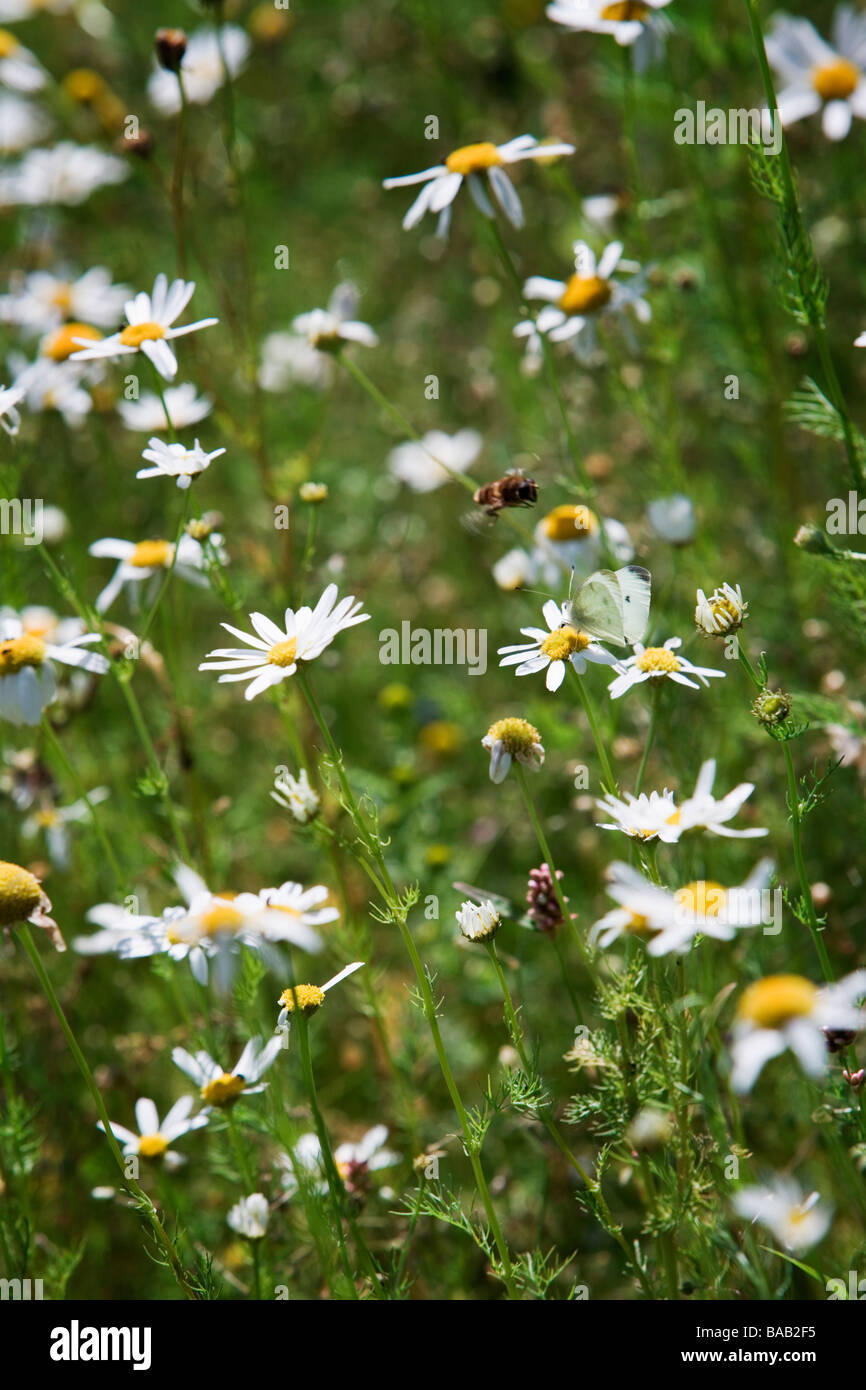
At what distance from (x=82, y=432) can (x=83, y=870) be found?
5.32ft

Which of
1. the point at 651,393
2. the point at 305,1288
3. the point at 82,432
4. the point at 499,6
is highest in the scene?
the point at 499,6

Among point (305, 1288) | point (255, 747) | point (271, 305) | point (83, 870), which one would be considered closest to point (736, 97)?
point (271, 305)

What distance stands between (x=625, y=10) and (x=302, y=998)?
1.82m

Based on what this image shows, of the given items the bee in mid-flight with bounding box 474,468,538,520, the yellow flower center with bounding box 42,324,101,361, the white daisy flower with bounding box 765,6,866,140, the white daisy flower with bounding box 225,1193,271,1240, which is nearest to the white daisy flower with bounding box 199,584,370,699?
the bee in mid-flight with bounding box 474,468,538,520

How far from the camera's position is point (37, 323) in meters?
2.82

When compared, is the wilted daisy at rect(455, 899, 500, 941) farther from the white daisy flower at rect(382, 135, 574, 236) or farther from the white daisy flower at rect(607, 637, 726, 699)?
the white daisy flower at rect(382, 135, 574, 236)

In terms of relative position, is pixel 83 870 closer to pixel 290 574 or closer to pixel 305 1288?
pixel 290 574

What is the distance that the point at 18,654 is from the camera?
174cm

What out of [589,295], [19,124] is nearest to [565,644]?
[589,295]

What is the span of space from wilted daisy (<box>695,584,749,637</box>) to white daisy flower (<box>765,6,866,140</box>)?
1.30 m

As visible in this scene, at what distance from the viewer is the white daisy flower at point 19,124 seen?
12.2 ft

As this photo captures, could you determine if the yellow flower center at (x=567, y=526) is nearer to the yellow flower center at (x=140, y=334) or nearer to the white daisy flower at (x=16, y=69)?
the yellow flower center at (x=140, y=334)

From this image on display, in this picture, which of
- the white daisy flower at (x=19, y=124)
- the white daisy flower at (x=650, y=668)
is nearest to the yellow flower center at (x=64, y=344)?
the white daisy flower at (x=650, y=668)

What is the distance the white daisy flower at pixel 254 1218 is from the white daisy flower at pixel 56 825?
Answer: 3.07 ft
